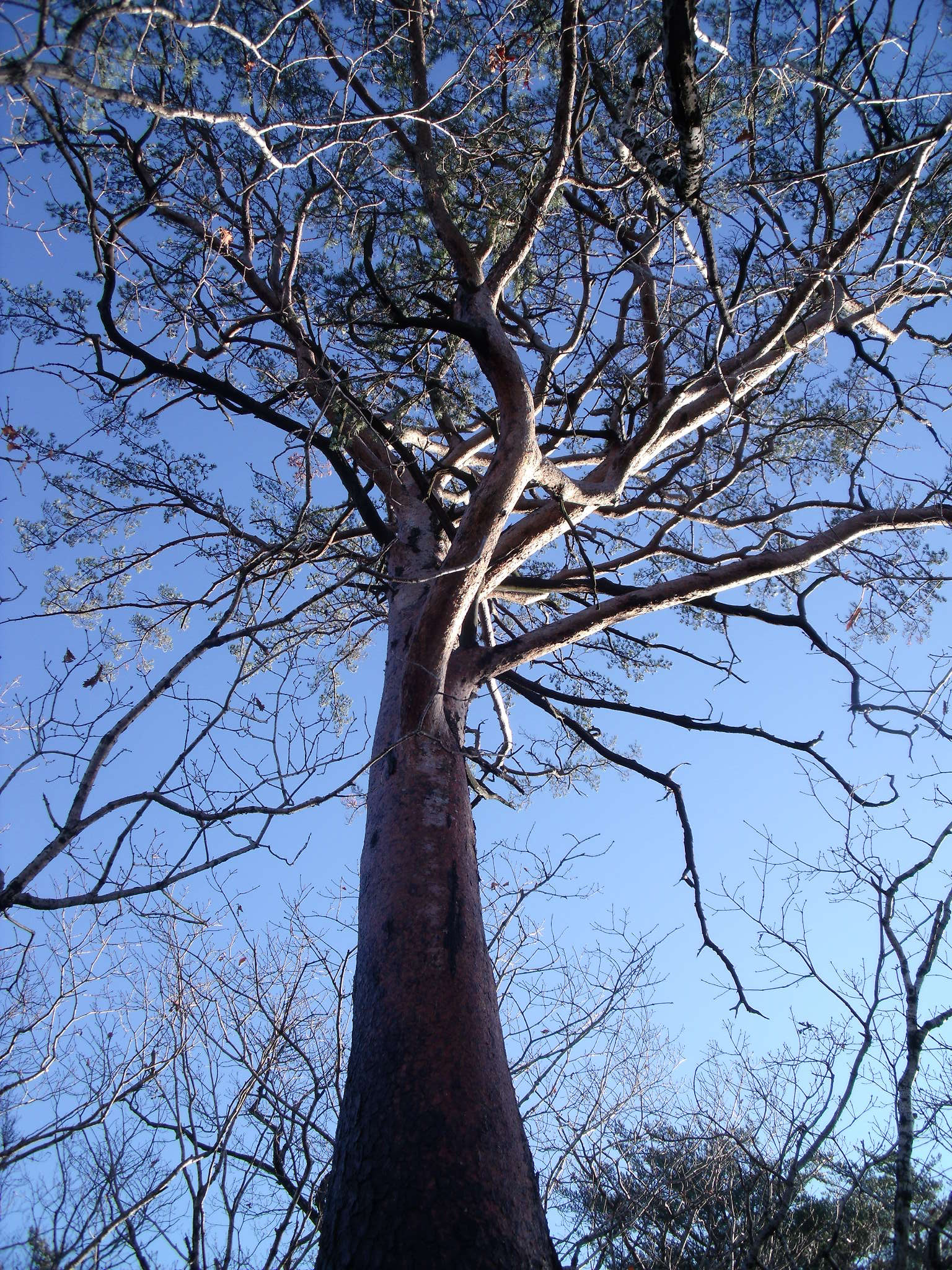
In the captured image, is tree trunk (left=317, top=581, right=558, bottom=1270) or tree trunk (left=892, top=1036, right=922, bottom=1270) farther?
tree trunk (left=892, top=1036, right=922, bottom=1270)

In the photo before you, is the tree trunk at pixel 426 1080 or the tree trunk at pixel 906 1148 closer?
the tree trunk at pixel 426 1080

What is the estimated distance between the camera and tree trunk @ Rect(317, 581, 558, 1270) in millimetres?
1555

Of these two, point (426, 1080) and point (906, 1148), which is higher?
point (426, 1080)

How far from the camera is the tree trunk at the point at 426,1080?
1555mm

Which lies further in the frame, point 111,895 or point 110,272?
point 110,272

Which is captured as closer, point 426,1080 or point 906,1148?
point 426,1080

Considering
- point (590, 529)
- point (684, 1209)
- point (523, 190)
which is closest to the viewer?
point (684, 1209)

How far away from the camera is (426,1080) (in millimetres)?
1810

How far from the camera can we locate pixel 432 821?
254 cm

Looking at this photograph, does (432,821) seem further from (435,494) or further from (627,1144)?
(627,1144)

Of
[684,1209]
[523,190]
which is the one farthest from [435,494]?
[684,1209]

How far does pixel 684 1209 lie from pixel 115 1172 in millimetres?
2683

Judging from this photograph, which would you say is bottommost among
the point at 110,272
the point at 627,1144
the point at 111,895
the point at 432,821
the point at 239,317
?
the point at 627,1144

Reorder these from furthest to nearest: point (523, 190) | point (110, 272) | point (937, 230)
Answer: point (523, 190) → point (937, 230) → point (110, 272)
